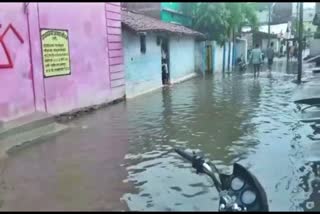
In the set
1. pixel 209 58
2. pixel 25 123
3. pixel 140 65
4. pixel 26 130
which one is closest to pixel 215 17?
pixel 209 58

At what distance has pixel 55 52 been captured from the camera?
10.8m

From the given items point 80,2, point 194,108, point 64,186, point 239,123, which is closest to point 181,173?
point 64,186

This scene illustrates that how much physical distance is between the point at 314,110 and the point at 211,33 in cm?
1741

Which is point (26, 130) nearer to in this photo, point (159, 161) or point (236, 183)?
point (159, 161)

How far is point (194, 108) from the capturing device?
12.5m

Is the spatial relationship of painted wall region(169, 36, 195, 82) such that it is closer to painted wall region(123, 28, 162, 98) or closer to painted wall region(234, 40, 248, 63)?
painted wall region(123, 28, 162, 98)

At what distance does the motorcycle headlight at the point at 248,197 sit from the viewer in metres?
2.86

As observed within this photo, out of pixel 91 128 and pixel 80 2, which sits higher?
pixel 80 2

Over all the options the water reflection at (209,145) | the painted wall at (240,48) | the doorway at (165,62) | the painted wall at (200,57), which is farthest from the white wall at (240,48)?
the water reflection at (209,145)

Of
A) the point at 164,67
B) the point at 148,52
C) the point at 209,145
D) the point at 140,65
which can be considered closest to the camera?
the point at 209,145

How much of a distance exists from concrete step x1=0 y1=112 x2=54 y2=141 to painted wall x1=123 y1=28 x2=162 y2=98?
603cm

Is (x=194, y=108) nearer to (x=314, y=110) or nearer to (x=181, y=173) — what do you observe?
(x=314, y=110)

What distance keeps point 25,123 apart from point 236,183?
6739 mm

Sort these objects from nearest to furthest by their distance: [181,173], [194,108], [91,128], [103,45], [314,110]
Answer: [181,173] → [91,128] → [314,110] → [194,108] → [103,45]
